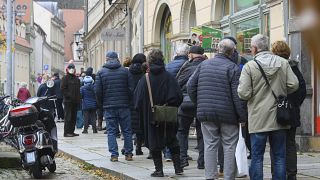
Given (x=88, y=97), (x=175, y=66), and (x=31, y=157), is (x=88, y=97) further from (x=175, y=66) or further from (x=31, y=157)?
(x=31, y=157)

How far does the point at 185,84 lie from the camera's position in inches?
344

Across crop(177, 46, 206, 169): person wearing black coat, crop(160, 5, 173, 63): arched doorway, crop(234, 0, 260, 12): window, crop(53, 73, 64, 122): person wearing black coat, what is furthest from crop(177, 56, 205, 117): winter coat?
crop(53, 73, 64, 122): person wearing black coat

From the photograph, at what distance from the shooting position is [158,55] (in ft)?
26.3

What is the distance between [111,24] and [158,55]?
30.7 m

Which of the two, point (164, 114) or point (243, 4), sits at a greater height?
point (243, 4)

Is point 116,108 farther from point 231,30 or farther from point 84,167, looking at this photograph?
point 231,30

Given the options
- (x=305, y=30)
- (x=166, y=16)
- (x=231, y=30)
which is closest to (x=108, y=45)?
(x=166, y=16)

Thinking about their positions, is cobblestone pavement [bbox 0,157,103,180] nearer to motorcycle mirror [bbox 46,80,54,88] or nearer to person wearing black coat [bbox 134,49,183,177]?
person wearing black coat [bbox 134,49,183,177]

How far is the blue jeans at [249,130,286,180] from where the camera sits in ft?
19.9

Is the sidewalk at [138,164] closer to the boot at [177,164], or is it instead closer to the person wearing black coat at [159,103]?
the boot at [177,164]

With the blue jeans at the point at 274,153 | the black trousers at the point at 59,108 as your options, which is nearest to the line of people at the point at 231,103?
the blue jeans at the point at 274,153

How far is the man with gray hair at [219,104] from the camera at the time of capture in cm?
632

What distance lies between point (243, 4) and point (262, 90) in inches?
352

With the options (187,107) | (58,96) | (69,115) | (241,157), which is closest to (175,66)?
(187,107)
